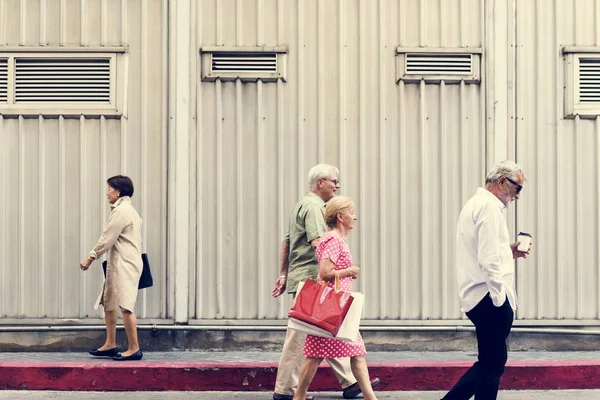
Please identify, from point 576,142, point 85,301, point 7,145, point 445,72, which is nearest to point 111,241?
point 85,301

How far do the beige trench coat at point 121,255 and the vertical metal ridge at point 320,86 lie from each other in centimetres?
174

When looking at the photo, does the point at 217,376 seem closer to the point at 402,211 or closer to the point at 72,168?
the point at 402,211

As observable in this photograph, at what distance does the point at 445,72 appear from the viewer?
9078mm

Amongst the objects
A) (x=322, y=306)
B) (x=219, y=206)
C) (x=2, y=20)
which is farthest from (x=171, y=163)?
(x=322, y=306)

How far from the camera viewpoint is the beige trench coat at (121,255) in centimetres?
840

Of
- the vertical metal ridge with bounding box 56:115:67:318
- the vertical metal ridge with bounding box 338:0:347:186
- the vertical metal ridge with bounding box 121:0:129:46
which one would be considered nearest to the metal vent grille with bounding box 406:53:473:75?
the vertical metal ridge with bounding box 338:0:347:186

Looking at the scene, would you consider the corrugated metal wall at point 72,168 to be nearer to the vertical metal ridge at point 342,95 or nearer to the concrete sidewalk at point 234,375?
the concrete sidewalk at point 234,375

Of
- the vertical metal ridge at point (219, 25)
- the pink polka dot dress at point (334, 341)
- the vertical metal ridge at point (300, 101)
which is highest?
the vertical metal ridge at point (219, 25)

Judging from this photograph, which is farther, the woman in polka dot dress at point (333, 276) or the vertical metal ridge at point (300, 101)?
the vertical metal ridge at point (300, 101)

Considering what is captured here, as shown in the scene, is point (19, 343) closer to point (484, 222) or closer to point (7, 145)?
point (7, 145)

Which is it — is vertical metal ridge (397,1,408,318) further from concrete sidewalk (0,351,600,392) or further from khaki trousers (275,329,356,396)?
khaki trousers (275,329,356,396)

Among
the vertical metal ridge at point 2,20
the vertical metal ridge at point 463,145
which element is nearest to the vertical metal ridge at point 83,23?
the vertical metal ridge at point 2,20

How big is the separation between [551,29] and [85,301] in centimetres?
481

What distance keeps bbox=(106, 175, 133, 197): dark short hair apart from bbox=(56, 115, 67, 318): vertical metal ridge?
2.29 ft
